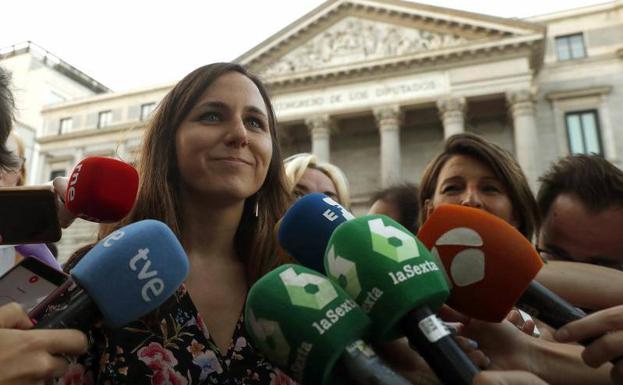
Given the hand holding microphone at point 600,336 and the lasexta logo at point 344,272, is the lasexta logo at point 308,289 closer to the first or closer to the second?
the lasexta logo at point 344,272

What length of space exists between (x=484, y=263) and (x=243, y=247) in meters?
1.20

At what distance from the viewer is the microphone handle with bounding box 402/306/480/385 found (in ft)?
2.92

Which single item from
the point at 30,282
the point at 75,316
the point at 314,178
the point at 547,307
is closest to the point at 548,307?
the point at 547,307

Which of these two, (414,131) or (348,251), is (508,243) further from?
(414,131)

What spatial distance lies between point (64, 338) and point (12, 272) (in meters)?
0.30

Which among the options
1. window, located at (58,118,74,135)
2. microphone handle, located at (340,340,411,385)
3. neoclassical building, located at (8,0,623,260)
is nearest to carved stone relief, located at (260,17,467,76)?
neoclassical building, located at (8,0,623,260)

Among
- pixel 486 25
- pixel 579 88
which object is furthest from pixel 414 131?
pixel 579 88

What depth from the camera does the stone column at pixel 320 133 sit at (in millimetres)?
20891

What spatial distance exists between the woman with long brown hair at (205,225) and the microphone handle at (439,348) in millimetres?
821

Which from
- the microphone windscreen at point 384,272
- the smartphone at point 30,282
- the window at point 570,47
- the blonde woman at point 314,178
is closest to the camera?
the microphone windscreen at point 384,272

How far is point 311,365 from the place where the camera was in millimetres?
957

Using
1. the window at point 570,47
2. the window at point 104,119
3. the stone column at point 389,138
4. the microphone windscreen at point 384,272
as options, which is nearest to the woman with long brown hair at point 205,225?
the microphone windscreen at point 384,272

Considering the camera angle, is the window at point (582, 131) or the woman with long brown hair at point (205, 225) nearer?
the woman with long brown hair at point (205, 225)

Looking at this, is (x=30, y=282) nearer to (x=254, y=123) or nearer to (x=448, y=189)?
(x=254, y=123)
